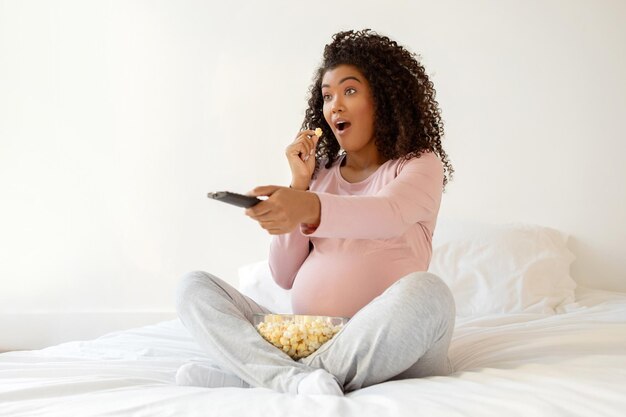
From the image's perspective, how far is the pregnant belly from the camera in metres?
1.60

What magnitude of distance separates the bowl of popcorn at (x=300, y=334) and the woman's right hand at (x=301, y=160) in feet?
1.30

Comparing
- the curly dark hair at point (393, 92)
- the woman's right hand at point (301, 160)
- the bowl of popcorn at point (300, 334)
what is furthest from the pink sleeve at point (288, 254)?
the bowl of popcorn at point (300, 334)

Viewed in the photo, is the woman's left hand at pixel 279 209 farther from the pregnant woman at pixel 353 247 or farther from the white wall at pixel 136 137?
the white wall at pixel 136 137

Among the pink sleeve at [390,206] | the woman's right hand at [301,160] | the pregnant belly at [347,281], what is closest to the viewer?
the pink sleeve at [390,206]

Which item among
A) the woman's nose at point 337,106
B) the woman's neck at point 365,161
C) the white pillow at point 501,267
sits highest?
the woman's nose at point 337,106

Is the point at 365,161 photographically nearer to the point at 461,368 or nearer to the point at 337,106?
the point at 337,106

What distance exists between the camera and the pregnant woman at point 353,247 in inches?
52.6

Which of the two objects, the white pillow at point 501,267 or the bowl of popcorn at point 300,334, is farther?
the white pillow at point 501,267

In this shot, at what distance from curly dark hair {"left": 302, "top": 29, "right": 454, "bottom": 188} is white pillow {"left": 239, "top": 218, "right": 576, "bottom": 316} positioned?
0.54m

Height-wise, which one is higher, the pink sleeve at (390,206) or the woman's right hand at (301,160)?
the woman's right hand at (301,160)

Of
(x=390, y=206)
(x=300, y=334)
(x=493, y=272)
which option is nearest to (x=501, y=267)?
(x=493, y=272)

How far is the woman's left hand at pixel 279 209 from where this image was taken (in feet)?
4.24

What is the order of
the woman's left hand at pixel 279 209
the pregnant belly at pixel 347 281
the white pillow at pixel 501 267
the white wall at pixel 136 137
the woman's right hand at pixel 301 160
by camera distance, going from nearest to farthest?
the woman's left hand at pixel 279 209 → the pregnant belly at pixel 347 281 → the woman's right hand at pixel 301 160 → the white pillow at pixel 501 267 → the white wall at pixel 136 137

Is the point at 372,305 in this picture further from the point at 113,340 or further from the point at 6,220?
the point at 6,220
